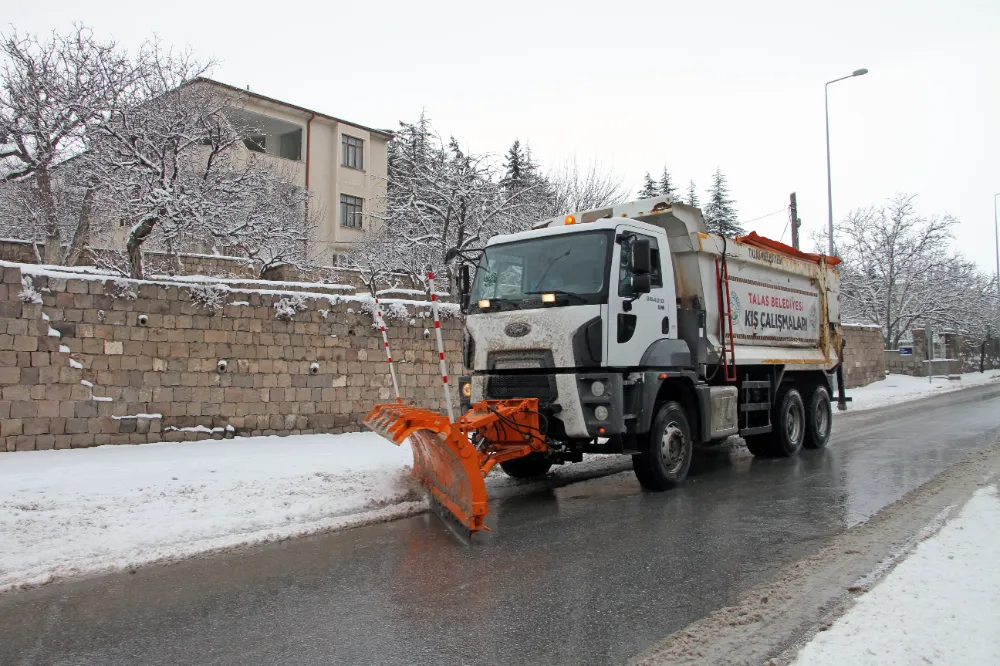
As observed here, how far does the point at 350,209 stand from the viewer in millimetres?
36344

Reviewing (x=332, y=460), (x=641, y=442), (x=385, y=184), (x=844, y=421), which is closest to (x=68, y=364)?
(x=332, y=460)

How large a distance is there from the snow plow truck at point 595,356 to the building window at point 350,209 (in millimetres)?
27940

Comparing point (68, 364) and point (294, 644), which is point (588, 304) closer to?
point (294, 644)

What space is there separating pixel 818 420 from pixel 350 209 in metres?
28.4

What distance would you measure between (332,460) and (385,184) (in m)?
29.3

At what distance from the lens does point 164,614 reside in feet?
14.8

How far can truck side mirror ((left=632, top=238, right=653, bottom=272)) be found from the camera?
7.70 m

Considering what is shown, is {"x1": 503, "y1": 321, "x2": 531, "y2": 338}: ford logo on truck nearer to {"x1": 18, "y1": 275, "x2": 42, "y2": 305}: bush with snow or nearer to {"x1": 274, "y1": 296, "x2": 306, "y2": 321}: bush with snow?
{"x1": 274, "y1": 296, "x2": 306, "y2": 321}: bush with snow

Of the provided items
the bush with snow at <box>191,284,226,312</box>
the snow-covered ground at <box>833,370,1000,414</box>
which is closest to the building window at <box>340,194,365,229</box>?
the snow-covered ground at <box>833,370,1000,414</box>

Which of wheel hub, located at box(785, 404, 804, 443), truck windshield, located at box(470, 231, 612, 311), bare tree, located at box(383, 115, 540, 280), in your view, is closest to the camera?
truck windshield, located at box(470, 231, 612, 311)

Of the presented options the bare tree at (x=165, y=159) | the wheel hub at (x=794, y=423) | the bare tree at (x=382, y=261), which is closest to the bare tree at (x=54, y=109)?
the bare tree at (x=165, y=159)

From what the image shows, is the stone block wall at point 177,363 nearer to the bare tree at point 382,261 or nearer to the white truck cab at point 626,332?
the white truck cab at point 626,332

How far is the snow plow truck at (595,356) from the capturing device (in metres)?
7.37

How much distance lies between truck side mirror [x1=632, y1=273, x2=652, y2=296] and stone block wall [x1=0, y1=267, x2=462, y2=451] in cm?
699
